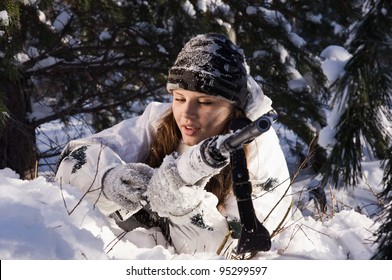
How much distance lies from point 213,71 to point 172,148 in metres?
0.49

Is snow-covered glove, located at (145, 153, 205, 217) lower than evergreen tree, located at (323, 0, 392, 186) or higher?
lower

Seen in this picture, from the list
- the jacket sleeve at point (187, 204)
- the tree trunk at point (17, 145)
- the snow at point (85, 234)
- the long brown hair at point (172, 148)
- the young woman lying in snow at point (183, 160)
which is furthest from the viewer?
the tree trunk at point (17, 145)

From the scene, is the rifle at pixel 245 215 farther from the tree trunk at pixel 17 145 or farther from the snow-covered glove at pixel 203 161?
the tree trunk at pixel 17 145

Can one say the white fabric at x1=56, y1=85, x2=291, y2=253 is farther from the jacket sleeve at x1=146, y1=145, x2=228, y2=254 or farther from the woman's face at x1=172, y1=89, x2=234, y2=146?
the woman's face at x1=172, y1=89, x2=234, y2=146

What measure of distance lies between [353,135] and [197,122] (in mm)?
1275

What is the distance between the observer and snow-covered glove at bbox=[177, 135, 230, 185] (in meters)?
1.84

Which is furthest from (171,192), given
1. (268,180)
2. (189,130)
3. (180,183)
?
(268,180)

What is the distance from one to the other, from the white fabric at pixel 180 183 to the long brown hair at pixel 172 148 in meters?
0.07

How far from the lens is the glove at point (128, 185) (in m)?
2.29

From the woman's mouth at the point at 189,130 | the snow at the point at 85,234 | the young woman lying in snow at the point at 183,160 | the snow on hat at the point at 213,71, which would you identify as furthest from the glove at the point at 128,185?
the snow on hat at the point at 213,71

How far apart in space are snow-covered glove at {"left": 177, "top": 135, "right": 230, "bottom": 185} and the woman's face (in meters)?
0.49

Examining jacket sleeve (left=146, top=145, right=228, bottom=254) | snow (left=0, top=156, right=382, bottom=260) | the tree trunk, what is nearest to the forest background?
the tree trunk
